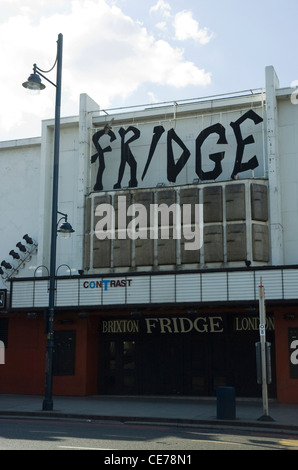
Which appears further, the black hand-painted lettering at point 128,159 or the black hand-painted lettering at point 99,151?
the black hand-painted lettering at point 99,151

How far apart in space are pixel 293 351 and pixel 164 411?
557 centimetres

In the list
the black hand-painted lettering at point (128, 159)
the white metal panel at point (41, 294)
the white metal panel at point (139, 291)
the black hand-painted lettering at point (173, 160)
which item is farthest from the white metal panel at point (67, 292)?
the black hand-painted lettering at point (173, 160)

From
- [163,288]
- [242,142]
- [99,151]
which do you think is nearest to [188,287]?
[163,288]

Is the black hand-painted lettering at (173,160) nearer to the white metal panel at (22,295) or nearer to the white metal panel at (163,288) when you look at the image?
the white metal panel at (163,288)

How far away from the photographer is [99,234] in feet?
81.9

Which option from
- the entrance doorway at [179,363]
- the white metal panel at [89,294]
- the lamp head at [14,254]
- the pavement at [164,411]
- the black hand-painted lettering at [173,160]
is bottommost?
the pavement at [164,411]

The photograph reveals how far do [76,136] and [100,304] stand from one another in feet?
27.0

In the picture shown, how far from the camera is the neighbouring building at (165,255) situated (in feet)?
74.4

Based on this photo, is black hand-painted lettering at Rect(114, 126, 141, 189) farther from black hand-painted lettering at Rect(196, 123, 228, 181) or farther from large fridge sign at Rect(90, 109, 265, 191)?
black hand-painted lettering at Rect(196, 123, 228, 181)

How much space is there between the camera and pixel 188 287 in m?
22.3

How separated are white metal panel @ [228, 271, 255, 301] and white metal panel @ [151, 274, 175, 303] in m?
2.21

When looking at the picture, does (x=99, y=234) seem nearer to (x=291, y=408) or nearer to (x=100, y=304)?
(x=100, y=304)

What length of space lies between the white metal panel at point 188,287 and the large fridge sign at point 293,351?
372 centimetres

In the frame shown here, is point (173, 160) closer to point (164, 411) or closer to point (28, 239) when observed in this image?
point (28, 239)
